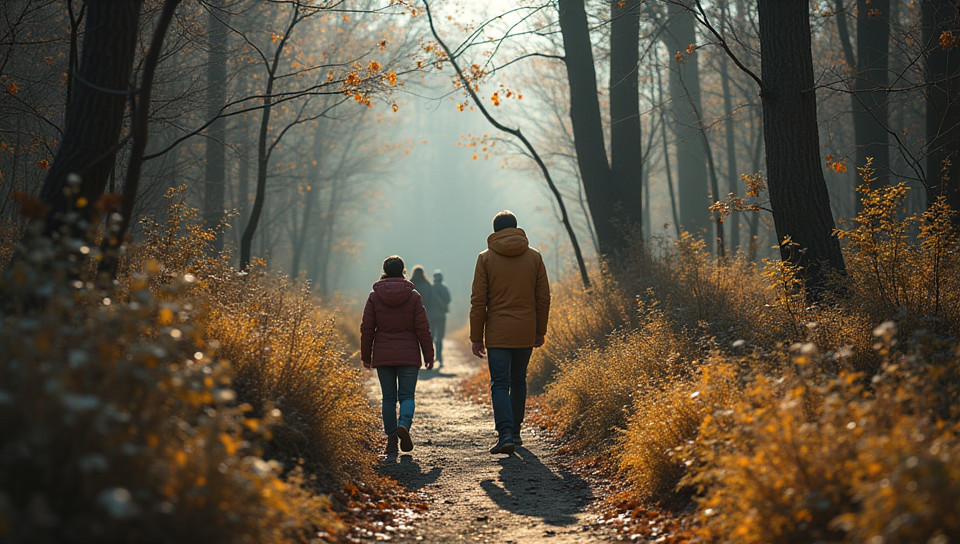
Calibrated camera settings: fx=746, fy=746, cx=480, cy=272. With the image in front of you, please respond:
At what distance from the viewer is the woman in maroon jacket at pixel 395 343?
790cm

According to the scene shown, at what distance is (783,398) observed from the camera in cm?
469

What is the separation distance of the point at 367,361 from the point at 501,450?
5.60 ft

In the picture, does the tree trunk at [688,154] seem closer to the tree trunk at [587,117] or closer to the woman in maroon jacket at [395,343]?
the tree trunk at [587,117]

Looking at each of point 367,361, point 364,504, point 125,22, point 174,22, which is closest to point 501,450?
point 367,361

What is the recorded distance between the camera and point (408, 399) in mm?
7953

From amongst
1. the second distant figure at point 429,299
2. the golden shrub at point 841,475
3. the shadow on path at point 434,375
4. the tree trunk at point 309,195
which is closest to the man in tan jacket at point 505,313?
the golden shrub at point 841,475

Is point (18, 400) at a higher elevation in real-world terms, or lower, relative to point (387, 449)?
higher

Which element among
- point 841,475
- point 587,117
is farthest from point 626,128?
point 841,475

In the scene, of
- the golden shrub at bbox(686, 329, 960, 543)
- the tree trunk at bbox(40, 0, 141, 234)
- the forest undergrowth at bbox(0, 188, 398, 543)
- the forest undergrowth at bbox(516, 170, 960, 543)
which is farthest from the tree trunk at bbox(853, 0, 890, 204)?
the forest undergrowth at bbox(0, 188, 398, 543)

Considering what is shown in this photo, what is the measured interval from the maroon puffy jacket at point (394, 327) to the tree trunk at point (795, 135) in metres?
4.03

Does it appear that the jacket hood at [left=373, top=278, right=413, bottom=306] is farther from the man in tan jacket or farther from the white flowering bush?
the white flowering bush

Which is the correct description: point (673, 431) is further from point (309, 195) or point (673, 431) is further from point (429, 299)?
point (309, 195)

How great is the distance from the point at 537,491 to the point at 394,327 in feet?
7.95

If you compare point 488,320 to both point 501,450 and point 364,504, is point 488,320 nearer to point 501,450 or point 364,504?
point 501,450
